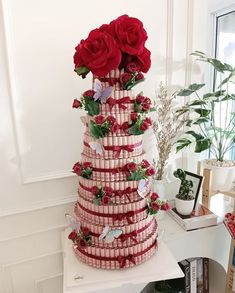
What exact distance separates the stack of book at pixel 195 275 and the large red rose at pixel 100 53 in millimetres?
1176

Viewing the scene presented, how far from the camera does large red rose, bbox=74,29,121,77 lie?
2.56 ft

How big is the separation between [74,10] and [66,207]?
36.9 inches

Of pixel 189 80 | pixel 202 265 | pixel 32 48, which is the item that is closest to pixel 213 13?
pixel 189 80

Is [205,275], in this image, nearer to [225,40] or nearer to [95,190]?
[95,190]

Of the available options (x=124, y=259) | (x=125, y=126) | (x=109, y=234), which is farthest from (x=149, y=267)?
(x=125, y=126)

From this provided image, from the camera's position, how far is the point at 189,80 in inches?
56.7

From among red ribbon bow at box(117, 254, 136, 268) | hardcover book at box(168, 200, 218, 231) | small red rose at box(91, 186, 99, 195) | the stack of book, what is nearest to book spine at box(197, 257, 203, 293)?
the stack of book

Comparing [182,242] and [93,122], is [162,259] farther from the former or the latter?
[93,122]

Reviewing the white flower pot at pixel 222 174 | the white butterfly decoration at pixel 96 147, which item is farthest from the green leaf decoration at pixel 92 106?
the white flower pot at pixel 222 174

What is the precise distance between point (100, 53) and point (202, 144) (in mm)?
765

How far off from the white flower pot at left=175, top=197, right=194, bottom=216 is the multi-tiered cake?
1.23 feet

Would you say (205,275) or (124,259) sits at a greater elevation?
(124,259)

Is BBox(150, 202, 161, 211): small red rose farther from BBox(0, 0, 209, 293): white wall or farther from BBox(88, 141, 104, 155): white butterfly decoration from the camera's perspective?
BBox(0, 0, 209, 293): white wall

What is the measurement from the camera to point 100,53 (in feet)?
2.57
